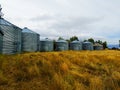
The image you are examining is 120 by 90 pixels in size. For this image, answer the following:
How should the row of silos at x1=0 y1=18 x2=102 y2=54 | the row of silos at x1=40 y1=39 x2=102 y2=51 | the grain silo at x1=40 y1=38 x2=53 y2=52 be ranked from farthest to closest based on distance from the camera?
the row of silos at x1=40 y1=39 x2=102 y2=51 < the grain silo at x1=40 y1=38 x2=53 y2=52 < the row of silos at x1=0 y1=18 x2=102 y2=54

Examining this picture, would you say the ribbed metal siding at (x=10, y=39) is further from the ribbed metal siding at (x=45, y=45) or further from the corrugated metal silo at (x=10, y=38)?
the ribbed metal siding at (x=45, y=45)

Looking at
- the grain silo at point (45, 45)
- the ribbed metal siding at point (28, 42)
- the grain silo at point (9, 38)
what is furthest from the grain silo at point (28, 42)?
the grain silo at point (45, 45)

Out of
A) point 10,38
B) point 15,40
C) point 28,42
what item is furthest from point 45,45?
point 10,38

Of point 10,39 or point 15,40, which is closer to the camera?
point 10,39

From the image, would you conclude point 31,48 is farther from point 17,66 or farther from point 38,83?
point 38,83

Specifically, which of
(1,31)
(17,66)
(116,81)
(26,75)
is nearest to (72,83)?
(116,81)

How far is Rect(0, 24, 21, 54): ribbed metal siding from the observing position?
17.2m

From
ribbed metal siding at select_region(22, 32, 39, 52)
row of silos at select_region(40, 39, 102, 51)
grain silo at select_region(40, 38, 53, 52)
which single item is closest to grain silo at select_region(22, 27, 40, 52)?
ribbed metal siding at select_region(22, 32, 39, 52)

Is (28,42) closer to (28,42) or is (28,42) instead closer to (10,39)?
(28,42)

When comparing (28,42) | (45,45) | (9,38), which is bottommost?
(45,45)

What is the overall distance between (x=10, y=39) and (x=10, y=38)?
11 centimetres

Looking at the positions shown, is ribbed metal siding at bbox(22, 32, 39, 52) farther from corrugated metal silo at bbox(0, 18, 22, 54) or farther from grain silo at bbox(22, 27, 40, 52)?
corrugated metal silo at bbox(0, 18, 22, 54)

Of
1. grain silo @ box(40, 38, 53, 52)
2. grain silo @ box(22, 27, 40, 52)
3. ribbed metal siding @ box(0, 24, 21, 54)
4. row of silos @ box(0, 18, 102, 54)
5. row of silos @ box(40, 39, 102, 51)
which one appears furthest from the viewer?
row of silos @ box(40, 39, 102, 51)

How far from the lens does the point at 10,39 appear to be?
18750mm
